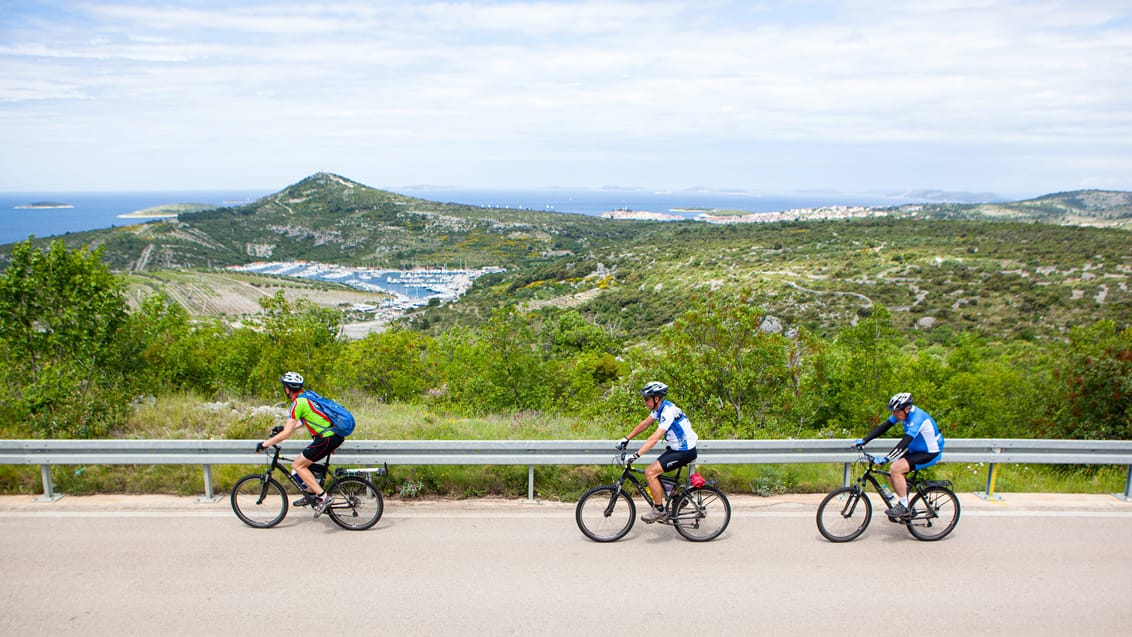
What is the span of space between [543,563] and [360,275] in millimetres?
168686

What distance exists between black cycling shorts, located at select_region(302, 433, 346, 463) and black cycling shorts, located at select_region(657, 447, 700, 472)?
325 cm

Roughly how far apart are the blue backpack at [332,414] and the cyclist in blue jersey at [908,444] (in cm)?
516

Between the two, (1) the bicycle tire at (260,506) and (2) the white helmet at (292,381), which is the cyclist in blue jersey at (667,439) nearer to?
(2) the white helmet at (292,381)

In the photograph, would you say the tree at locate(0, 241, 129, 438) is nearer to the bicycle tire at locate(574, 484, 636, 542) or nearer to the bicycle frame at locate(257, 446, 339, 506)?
the bicycle frame at locate(257, 446, 339, 506)

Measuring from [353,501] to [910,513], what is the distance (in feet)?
18.5

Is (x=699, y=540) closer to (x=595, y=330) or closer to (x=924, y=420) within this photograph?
(x=924, y=420)

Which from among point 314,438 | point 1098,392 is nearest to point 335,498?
point 314,438

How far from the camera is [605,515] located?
6.33 metres

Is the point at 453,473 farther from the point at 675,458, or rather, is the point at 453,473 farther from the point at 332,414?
the point at 675,458

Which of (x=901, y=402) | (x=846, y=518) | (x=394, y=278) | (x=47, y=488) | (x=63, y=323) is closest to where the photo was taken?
(x=901, y=402)

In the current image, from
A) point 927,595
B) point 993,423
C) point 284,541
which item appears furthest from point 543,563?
point 993,423

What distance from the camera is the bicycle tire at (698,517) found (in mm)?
6387

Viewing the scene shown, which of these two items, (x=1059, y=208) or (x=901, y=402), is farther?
(x=1059, y=208)

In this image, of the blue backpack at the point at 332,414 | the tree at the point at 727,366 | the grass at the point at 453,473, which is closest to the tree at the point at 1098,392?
the grass at the point at 453,473
